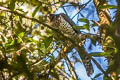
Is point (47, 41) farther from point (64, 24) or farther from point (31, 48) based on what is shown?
point (64, 24)

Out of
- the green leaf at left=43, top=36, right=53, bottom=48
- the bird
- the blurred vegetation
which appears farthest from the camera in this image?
the bird

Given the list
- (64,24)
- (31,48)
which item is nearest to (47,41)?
(31,48)

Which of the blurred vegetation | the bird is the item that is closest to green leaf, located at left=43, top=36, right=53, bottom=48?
the blurred vegetation

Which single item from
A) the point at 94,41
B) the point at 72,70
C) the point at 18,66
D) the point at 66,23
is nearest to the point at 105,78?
the point at 94,41

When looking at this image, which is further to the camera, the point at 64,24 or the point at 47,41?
the point at 64,24

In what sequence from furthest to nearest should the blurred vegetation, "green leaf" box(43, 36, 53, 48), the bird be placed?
the bird, "green leaf" box(43, 36, 53, 48), the blurred vegetation

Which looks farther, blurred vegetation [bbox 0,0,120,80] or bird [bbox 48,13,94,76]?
bird [bbox 48,13,94,76]

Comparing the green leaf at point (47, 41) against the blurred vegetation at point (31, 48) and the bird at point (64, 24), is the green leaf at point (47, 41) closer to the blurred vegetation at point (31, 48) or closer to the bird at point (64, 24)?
the blurred vegetation at point (31, 48)

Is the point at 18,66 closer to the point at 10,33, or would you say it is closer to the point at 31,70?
the point at 31,70

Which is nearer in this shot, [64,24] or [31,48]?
[31,48]

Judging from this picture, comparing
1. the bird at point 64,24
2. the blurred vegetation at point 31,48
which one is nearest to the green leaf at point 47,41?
the blurred vegetation at point 31,48

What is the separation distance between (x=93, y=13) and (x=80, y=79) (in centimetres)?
42

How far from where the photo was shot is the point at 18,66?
5.14 feet

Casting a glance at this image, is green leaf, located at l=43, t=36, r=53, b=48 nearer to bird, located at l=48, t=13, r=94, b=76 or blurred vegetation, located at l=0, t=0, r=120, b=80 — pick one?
blurred vegetation, located at l=0, t=0, r=120, b=80
